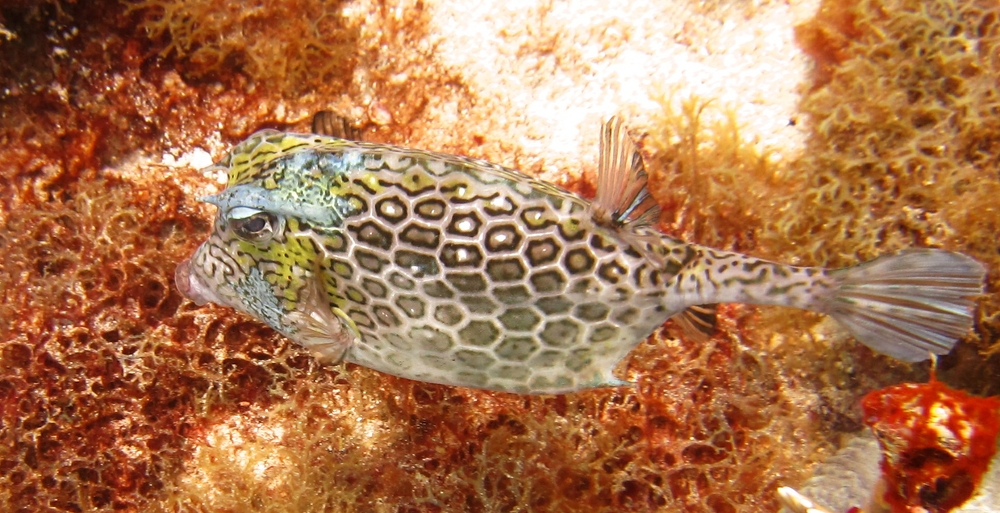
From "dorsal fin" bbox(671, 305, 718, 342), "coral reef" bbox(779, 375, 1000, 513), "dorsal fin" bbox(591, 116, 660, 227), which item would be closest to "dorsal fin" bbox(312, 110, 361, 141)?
"dorsal fin" bbox(591, 116, 660, 227)

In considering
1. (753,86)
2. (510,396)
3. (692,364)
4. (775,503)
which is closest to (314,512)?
(510,396)

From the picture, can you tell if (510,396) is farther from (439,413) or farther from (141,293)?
(141,293)

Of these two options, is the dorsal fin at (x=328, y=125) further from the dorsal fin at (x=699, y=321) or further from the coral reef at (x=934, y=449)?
the coral reef at (x=934, y=449)

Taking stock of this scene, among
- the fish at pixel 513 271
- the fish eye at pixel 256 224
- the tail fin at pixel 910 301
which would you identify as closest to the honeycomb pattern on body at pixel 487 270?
the fish at pixel 513 271

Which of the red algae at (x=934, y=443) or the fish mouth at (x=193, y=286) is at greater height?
the fish mouth at (x=193, y=286)

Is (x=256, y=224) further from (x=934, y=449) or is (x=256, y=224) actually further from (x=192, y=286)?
(x=934, y=449)

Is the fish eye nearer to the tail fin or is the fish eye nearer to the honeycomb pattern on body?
the honeycomb pattern on body
